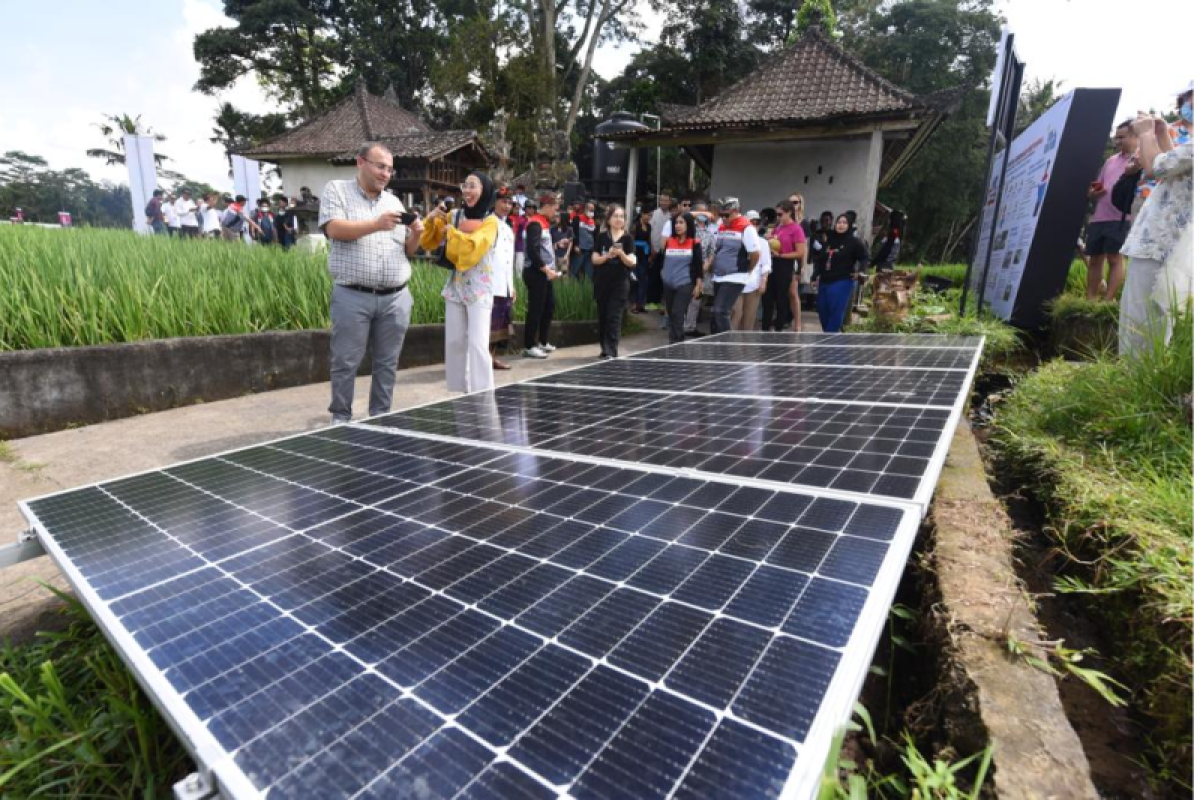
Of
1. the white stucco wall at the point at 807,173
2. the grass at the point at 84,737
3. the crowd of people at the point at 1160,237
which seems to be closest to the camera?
the grass at the point at 84,737

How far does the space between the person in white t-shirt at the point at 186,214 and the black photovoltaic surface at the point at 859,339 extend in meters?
15.3

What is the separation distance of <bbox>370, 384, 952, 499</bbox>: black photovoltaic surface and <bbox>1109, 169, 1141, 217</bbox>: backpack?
19.1ft

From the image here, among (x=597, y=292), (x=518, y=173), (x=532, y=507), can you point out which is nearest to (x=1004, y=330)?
(x=597, y=292)

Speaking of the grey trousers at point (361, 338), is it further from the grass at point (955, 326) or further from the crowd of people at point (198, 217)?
the crowd of people at point (198, 217)

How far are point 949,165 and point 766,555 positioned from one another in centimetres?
3744

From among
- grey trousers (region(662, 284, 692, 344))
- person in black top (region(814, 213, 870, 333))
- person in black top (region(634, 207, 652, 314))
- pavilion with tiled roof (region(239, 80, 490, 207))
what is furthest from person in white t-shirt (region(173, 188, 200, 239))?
person in black top (region(814, 213, 870, 333))

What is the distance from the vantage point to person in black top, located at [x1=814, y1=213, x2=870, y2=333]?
24.5 ft

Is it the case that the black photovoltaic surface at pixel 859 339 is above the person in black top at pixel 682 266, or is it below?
below

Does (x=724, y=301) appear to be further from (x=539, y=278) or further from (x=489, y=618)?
(x=489, y=618)

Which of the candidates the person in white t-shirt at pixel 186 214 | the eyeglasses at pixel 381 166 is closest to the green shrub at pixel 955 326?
the eyeglasses at pixel 381 166

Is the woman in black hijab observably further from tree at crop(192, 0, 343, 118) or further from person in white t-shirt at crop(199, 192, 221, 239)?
tree at crop(192, 0, 343, 118)

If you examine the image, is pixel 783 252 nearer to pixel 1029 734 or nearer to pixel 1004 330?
pixel 1004 330

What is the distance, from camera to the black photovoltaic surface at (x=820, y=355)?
156 inches

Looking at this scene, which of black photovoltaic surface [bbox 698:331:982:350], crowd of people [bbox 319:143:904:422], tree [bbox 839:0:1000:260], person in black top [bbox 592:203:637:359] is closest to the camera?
crowd of people [bbox 319:143:904:422]
